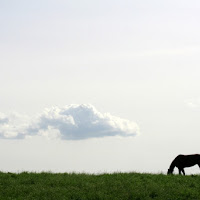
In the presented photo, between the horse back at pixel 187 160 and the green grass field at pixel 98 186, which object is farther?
the horse back at pixel 187 160

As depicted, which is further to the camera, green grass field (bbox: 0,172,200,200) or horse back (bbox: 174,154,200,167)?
horse back (bbox: 174,154,200,167)

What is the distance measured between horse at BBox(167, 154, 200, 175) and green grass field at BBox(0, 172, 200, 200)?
4.15 metres

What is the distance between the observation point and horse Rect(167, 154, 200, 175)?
3238 cm

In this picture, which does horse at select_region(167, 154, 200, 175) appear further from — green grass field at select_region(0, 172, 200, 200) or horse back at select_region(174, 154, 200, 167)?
green grass field at select_region(0, 172, 200, 200)

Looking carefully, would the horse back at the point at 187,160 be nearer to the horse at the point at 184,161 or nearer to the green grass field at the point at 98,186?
the horse at the point at 184,161

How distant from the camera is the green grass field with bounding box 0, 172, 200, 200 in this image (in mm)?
22875

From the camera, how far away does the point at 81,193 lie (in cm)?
2305

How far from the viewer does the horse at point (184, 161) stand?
32.4m

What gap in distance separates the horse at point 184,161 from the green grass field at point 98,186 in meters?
4.15

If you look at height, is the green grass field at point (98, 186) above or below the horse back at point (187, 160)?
below

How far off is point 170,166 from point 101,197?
37.8ft

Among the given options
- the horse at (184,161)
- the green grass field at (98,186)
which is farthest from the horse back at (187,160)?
the green grass field at (98,186)

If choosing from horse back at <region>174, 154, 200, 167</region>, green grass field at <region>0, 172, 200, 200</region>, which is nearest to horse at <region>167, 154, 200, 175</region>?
horse back at <region>174, 154, 200, 167</region>

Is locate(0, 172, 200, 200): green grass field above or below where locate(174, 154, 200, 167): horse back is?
below
